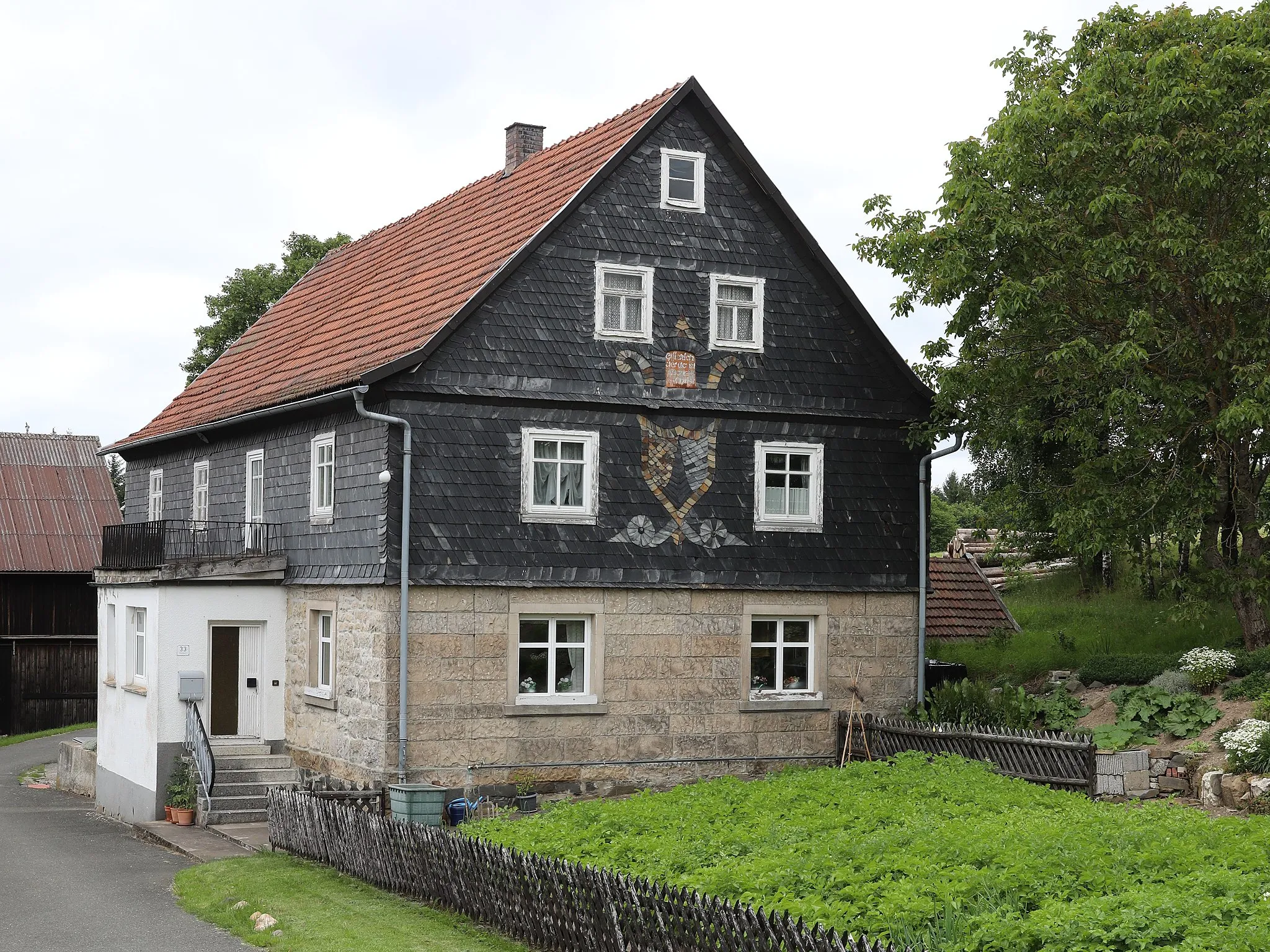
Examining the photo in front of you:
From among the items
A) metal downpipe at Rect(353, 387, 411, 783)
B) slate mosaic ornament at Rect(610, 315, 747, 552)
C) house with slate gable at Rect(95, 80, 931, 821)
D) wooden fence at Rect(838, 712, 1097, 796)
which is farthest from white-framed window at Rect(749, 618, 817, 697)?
metal downpipe at Rect(353, 387, 411, 783)

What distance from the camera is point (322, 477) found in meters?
24.5

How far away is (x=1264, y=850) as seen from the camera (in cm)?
1310

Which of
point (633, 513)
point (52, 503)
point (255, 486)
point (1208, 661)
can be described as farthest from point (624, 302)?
point (52, 503)

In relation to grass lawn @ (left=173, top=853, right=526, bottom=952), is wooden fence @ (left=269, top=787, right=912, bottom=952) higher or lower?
higher

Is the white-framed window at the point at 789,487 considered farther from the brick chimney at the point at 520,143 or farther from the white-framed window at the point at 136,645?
the white-framed window at the point at 136,645

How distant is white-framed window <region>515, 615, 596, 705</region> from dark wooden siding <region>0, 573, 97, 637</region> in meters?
25.7

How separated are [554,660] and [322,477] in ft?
16.2

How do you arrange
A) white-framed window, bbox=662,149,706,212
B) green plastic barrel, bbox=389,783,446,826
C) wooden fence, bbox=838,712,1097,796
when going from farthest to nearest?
white-framed window, bbox=662,149,706,212
green plastic barrel, bbox=389,783,446,826
wooden fence, bbox=838,712,1097,796

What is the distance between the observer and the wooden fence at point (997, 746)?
20.2m

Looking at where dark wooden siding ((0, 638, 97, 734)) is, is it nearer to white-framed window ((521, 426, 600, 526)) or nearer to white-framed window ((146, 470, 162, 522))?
white-framed window ((146, 470, 162, 522))

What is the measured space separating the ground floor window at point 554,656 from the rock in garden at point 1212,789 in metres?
8.71

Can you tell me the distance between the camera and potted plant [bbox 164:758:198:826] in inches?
939

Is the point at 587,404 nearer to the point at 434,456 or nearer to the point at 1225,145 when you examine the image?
the point at 434,456

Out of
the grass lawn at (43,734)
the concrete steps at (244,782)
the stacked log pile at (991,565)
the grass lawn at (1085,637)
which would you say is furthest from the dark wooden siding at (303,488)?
the stacked log pile at (991,565)
